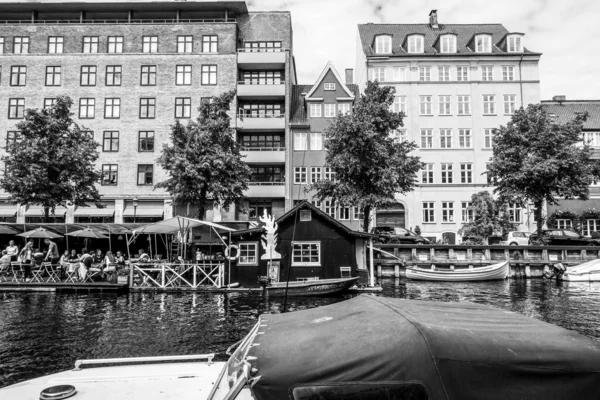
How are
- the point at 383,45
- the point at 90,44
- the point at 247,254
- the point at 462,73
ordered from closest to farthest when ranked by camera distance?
the point at 247,254, the point at 90,44, the point at 462,73, the point at 383,45

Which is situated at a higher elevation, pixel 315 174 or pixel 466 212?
pixel 315 174

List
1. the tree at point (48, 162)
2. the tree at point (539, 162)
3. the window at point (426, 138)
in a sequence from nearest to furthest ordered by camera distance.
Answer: the tree at point (48, 162), the tree at point (539, 162), the window at point (426, 138)

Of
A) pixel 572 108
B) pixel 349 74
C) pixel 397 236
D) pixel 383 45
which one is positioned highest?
pixel 383 45

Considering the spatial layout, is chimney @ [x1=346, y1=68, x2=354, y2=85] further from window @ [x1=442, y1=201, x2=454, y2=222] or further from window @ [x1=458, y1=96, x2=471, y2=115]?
window @ [x1=442, y1=201, x2=454, y2=222]

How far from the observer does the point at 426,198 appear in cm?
4881

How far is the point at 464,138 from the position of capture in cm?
5025

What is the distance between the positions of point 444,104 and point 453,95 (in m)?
1.40

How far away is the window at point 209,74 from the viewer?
156ft

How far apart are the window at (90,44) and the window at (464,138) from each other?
130ft

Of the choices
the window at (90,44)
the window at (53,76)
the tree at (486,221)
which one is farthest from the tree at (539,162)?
the window at (53,76)

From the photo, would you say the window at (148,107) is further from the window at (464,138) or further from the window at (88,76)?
the window at (464,138)

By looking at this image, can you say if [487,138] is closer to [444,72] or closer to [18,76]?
[444,72]

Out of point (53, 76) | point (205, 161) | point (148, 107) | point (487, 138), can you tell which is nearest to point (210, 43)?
point (148, 107)

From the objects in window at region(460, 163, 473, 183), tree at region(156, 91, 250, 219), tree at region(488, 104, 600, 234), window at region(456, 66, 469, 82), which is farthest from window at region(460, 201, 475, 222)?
tree at region(156, 91, 250, 219)
